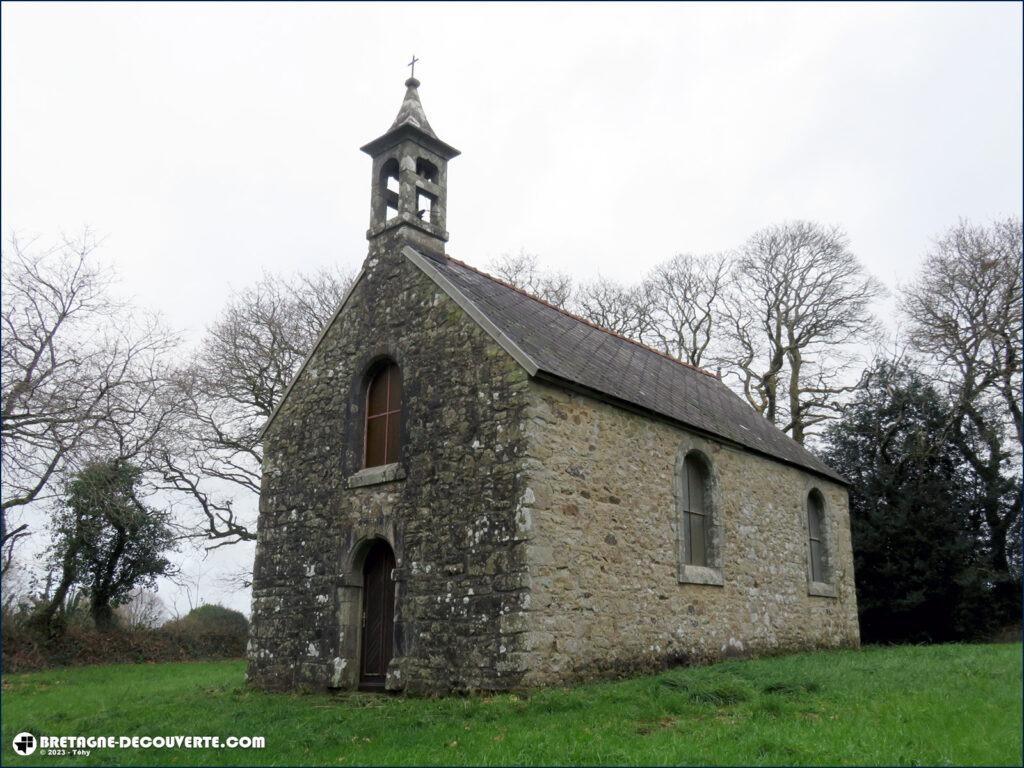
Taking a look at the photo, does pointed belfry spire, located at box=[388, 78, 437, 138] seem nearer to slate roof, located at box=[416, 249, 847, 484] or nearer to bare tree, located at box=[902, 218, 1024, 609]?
slate roof, located at box=[416, 249, 847, 484]

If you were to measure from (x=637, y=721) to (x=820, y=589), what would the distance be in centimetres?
1033

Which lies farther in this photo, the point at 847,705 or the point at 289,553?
the point at 289,553

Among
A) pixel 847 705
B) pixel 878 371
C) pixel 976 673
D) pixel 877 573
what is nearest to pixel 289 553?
pixel 847 705

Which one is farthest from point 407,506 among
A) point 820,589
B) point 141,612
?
point 141,612

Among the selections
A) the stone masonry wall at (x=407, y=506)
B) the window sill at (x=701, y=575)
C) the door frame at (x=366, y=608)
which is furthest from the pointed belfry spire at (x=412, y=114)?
the window sill at (x=701, y=575)

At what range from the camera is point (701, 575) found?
45.6 ft

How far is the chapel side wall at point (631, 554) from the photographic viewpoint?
36.8 ft

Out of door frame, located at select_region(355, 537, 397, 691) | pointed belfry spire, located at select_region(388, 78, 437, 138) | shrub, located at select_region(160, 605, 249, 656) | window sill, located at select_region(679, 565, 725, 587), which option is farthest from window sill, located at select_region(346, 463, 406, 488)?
shrub, located at select_region(160, 605, 249, 656)

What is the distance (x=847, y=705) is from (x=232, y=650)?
19899 millimetres

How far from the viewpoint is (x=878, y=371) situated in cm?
2486

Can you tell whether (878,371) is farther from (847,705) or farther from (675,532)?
(847,705)

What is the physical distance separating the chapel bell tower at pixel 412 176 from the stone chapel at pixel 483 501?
0.14 ft

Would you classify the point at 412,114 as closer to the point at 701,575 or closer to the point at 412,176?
the point at 412,176

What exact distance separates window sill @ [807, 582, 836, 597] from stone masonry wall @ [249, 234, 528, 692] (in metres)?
9.04
